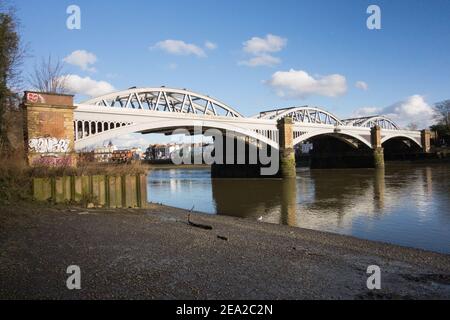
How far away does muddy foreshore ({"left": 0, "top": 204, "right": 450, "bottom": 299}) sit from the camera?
16.4 ft

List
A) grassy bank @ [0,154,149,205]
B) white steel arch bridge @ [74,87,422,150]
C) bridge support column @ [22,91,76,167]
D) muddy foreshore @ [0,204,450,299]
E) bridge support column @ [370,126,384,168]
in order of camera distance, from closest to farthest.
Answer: muddy foreshore @ [0,204,450,299] → grassy bank @ [0,154,149,205] → bridge support column @ [22,91,76,167] → white steel arch bridge @ [74,87,422,150] → bridge support column @ [370,126,384,168]

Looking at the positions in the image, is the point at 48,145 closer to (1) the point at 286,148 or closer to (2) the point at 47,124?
(2) the point at 47,124

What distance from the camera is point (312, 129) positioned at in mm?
54344

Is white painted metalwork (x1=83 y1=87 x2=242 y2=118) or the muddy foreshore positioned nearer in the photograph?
the muddy foreshore

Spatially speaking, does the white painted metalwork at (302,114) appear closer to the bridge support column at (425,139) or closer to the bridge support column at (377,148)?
the bridge support column at (377,148)

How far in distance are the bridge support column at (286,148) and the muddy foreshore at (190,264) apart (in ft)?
120

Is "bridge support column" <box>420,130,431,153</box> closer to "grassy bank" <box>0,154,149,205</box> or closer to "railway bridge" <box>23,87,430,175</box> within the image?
"railway bridge" <box>23,87,430,175</box>

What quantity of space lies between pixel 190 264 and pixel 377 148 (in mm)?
67908

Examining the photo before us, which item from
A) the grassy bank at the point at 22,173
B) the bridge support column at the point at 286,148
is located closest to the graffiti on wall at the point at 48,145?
the grassy bank at the point at 22,173

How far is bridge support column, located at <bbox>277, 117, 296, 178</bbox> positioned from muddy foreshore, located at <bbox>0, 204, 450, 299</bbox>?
36458 millimetres

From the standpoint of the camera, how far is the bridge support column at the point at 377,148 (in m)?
66.6

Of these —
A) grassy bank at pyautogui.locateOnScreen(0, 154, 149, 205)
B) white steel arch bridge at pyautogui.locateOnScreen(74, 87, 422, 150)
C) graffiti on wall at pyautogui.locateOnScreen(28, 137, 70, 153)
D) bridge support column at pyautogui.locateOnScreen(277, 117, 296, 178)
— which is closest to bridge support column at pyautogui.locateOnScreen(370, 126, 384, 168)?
white steel arch bridge at pyautogui.locateOnScreen(74, 87, 422, 150)
